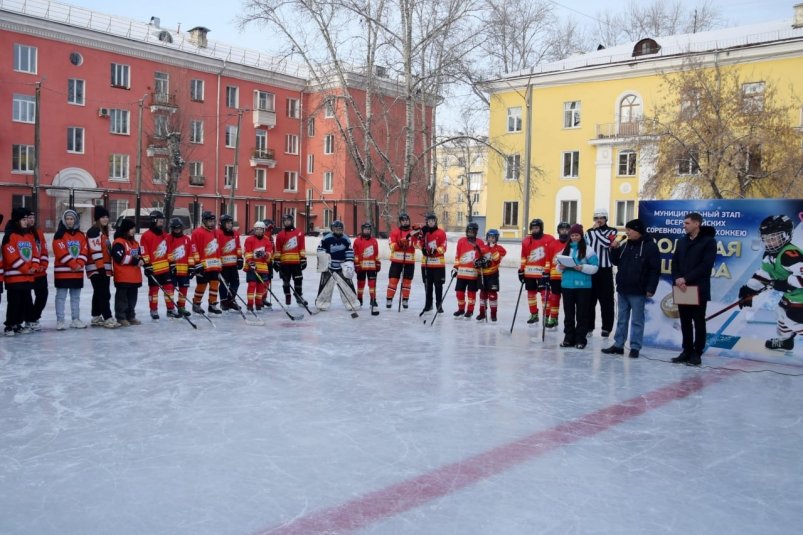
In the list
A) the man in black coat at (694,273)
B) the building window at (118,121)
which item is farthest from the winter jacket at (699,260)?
the building window at (118,121)

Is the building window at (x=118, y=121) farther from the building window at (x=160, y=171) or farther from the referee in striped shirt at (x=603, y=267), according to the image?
the referee in striped shirt at (x=603, y=267)

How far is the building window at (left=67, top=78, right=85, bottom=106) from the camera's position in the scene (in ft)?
113

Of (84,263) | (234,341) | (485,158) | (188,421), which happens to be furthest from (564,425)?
(485,158)

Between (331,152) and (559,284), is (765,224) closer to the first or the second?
(559,284)

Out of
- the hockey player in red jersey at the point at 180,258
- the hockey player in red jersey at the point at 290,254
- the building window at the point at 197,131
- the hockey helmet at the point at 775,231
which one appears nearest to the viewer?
the hockey helmet at the point at 775,231

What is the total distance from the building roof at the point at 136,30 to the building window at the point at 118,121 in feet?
12.5

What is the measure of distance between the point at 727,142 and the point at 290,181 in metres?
28.2

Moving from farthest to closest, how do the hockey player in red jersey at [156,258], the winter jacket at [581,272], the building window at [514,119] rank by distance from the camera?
the building window at [514,119]
the hockey player in red jersey at [156,258]
the winter jacket at [581,272]

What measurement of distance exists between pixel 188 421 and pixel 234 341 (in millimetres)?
3613

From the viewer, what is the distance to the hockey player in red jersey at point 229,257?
35.7 ft

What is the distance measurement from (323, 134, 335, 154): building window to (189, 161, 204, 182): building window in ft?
25.5

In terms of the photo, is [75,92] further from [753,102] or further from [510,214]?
[753,102]

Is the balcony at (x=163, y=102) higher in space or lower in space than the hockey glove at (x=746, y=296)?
higher

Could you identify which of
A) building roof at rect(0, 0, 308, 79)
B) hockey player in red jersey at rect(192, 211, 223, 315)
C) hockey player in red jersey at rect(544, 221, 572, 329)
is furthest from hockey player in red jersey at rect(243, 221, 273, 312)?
building roof at rect(0, 0, 308, 79)
